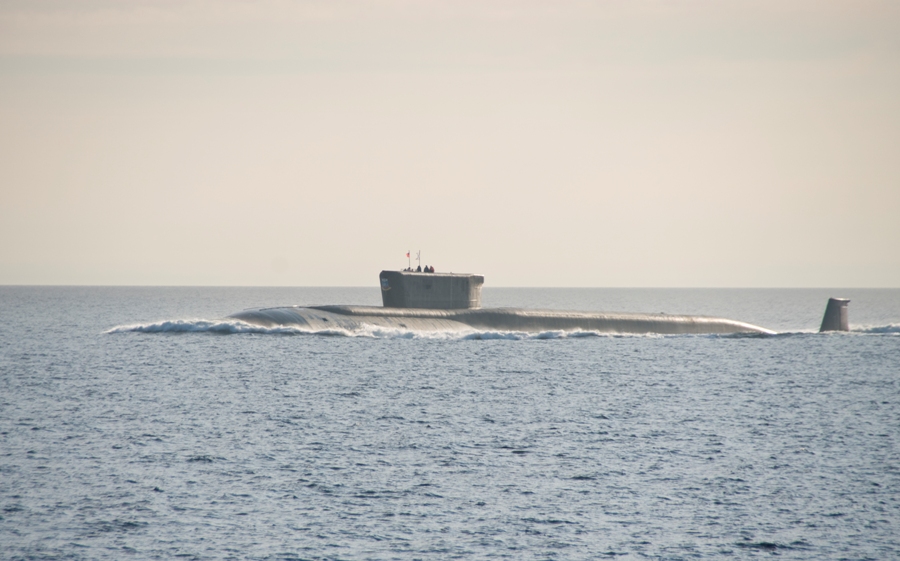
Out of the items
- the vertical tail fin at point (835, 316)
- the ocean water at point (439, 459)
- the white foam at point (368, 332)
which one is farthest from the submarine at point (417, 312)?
the vertical tail fin at point (835, 316)

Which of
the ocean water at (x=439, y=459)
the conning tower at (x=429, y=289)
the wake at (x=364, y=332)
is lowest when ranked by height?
the ocean water at (x=439, y=459)

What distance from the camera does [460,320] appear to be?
2265 inches

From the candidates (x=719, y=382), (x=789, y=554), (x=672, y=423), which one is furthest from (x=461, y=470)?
(x=719, y=382)

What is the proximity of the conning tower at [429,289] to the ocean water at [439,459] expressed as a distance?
650cm

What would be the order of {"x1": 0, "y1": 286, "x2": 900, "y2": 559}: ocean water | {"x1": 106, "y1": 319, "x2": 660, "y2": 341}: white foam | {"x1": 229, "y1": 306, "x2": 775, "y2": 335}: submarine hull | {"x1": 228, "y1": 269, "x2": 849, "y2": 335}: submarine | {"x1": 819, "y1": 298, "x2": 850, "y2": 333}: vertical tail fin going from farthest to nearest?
{"x1": 819, "y1": 298, "x2": 850, "y2": 333}: vertical tail fin, {"x1": 106, "y1": 319, "x2": 660, "y2": 341}: white foam, {"x1": 229, "y1": 306, "x2": 775, "y2": 335}: submarine hull, {"x1": 228, "y1": 269, "x2": 849, "y2": 335}: submarine, {"x1": 0, "y1": 286, "x2": 900, "y2": 559}: ocean water

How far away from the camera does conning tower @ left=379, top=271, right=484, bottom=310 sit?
54.9 metres

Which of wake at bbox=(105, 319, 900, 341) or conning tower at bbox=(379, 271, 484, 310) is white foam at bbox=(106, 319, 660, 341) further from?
conning tower at bbox=(379, 271, 484, 310)

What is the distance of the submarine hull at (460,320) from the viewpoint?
56188 mm

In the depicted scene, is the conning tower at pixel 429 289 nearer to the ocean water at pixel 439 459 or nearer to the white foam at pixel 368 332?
the white foam at pixel 368 332

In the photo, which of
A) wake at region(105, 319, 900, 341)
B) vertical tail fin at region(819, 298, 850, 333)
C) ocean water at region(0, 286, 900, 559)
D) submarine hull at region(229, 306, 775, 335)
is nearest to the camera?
ocean water at region(0, 286, 900, 559)

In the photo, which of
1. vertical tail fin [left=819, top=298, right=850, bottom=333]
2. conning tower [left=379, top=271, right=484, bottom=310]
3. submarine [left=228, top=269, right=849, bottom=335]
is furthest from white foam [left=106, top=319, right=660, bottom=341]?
vertical tail fin [left=819, top=298, right=850, bottom=333]

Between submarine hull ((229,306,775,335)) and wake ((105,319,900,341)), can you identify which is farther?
wake ((105,319,900,341))

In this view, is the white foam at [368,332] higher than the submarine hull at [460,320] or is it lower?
lower

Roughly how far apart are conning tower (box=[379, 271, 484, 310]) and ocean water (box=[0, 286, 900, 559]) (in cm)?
650
